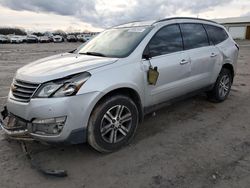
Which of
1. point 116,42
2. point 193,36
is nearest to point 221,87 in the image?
point 193,36

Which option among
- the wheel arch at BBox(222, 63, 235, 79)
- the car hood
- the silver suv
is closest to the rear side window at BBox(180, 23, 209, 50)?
the silver suv

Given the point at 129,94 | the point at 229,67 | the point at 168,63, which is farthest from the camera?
the point at 229,67

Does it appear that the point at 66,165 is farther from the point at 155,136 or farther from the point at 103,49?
the point at 103,49

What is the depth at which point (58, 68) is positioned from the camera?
3.46m

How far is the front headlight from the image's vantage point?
313cm

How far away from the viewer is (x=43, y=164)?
3422 mm

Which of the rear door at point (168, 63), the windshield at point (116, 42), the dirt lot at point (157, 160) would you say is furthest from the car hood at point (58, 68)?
the dirt lot at point (157, 160)

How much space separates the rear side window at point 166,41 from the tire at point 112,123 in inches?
38.5

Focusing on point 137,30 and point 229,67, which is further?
point 229,67

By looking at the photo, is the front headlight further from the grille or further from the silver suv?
the grille

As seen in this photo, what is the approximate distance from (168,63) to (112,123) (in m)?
1.40

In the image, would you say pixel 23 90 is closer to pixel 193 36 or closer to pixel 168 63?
pixel 168 63

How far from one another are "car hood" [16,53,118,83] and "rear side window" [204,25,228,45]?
2.70 metres

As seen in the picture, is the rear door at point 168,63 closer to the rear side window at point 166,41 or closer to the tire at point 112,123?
the rear side window at point 166,41
